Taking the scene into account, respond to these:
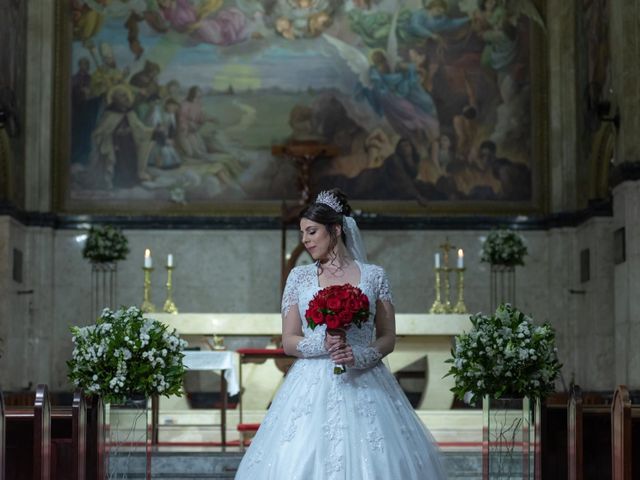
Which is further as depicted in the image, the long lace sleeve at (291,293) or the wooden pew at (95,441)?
the wooden pew at (95,441)

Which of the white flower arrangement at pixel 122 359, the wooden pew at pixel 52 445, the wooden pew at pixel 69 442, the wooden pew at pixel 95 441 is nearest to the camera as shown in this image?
the wooden pew at pixel 52 445

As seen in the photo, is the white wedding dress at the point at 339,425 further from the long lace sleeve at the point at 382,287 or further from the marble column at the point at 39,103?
the marble column at the point at 39,103

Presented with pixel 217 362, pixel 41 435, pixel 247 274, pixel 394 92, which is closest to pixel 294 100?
pixel 394 92

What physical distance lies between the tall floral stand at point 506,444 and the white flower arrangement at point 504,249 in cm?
876

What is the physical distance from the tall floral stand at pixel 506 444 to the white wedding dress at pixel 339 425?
132 cm

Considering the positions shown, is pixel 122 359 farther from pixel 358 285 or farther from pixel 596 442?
pixel 596 442

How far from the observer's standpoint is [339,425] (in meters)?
7.09

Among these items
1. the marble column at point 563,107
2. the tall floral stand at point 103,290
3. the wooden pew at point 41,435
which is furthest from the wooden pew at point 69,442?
the marble column at point 563,107

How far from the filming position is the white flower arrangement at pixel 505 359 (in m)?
8.75

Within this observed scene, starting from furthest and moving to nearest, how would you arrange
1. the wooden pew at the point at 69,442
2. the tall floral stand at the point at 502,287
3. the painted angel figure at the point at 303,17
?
the painted angel figure at the point at 303,17
the tall floral stand at the point at 502,287
the wooden pew at the point at 69,442

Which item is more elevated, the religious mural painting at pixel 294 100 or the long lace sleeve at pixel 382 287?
the religious mural painting at pixel 294 100

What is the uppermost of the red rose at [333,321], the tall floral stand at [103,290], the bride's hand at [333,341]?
the tall floral stand at [103,290]

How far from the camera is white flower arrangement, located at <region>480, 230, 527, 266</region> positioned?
57.2ft

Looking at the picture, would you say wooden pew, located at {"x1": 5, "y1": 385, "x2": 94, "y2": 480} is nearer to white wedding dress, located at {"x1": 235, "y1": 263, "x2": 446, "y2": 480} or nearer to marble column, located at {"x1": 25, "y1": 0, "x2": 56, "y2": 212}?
white wedding dress, located at {"x1": 235, "y1": 263, "x2": 446, "y2": 480}
